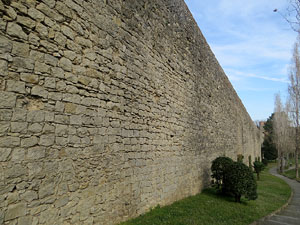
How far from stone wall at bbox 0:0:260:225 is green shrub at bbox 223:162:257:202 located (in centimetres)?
179

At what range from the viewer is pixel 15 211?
2.60 meters

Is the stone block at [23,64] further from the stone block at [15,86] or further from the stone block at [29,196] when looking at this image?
the stone block at [29,196]

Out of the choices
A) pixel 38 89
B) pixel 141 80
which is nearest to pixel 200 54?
pixel 141 80

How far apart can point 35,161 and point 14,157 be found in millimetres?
270

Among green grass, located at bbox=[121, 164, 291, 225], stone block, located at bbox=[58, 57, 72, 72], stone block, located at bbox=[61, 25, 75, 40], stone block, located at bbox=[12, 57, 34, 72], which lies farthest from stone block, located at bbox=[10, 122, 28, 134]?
green grass, located at bbox=[121, 164, 291, 225]

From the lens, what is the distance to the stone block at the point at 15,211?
253cm

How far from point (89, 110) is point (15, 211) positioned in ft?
5.56

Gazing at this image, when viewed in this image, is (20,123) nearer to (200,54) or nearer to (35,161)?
(35,161)

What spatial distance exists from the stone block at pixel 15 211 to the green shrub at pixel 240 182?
6822 mm

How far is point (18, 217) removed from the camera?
8.60ft

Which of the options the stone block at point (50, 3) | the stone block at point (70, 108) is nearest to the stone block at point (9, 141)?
the stone block at point (70, 108)

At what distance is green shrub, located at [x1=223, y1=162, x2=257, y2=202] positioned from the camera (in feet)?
25.2

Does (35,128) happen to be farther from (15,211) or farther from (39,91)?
(15,211)

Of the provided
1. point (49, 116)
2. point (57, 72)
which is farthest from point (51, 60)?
point (49, 116)
